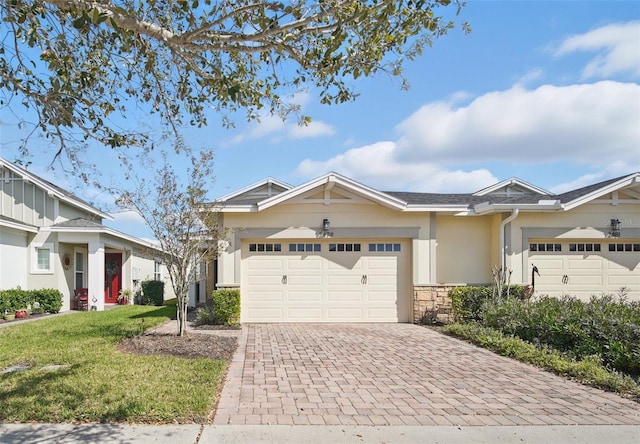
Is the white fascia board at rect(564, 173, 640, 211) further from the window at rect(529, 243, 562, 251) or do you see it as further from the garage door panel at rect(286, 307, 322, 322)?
the garage door panel at rect(286, 307, 322, 322)

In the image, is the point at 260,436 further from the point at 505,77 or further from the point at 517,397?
the point at 505,77

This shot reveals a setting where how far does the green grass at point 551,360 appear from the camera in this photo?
5.91m

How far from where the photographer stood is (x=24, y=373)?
6375mm

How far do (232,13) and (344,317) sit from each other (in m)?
9.15

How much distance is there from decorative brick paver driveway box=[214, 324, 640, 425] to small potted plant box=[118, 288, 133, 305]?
494 inches

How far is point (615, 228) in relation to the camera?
1243 cm

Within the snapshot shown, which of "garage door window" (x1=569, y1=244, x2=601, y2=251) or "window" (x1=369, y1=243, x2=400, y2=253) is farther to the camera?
"garage door window" (x1=569, y1=244, x2=601, y2=251)

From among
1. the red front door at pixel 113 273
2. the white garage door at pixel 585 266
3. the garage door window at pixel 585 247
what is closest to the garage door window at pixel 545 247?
the white garage door at pixel 585 266

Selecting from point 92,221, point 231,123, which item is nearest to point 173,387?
point 231,123

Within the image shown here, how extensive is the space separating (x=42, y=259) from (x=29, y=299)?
1852 mm

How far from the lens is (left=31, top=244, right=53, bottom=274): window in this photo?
16.3 metres

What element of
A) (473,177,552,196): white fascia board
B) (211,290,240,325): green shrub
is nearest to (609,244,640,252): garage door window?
(473,177,552,196): white fascia board

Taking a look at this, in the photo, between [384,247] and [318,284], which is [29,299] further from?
[384,247]

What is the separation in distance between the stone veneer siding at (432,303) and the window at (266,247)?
3.89 metres
